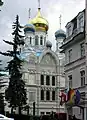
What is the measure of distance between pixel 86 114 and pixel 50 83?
146 feet

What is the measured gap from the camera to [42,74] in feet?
261

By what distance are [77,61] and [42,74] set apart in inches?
1614

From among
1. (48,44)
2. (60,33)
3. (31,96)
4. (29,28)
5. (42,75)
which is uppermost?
(29,28)

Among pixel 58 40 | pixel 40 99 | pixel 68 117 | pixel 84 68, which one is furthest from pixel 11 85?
pixel 58 40

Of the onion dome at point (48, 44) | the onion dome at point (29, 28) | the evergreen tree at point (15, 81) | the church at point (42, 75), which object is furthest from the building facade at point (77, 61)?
the onion dome at point (29, 28)

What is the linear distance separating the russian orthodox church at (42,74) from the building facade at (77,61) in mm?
33359

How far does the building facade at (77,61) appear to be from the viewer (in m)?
36.6

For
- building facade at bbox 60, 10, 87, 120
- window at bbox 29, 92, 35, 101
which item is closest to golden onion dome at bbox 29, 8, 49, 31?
window at bbox 29, 92, 35, 101

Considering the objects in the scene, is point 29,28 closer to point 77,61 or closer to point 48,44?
point 48,44

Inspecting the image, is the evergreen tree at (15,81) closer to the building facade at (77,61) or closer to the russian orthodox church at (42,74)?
the building facade at (77,61)

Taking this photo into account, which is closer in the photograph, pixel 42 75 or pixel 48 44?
pixel 42 75

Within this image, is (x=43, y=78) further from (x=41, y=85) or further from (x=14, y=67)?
(x=14, y=67)

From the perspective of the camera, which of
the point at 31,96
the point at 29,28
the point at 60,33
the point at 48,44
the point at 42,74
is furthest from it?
the point at 60,33

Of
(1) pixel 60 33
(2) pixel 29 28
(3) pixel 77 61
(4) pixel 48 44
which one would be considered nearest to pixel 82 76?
(3) pixel 77 61
